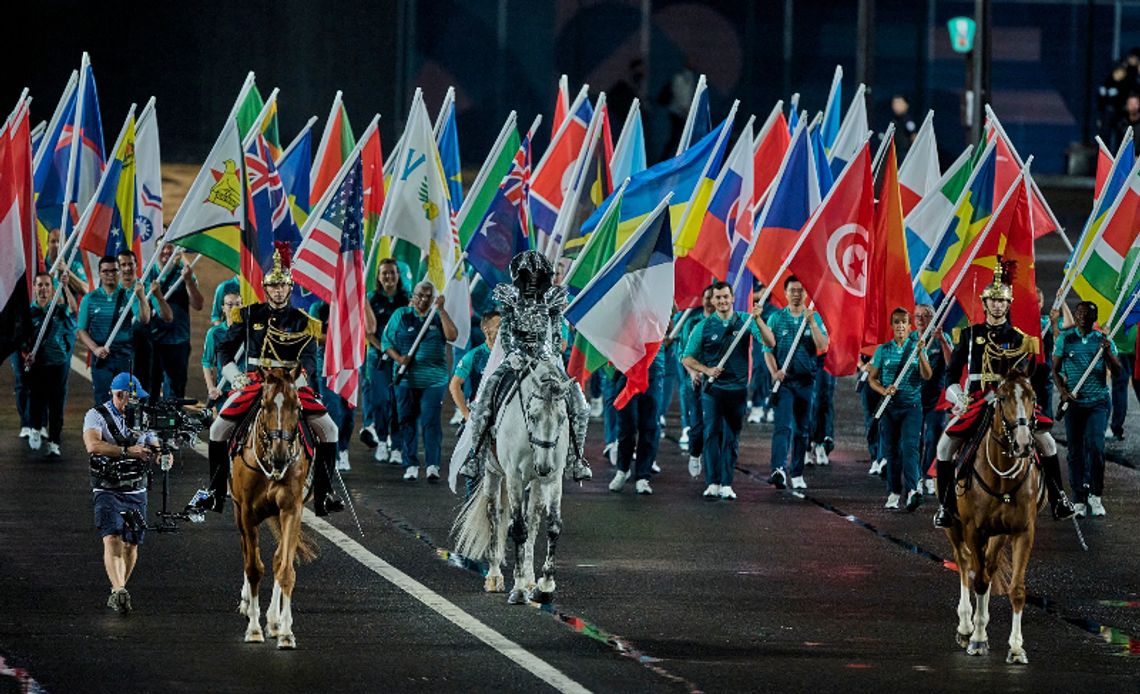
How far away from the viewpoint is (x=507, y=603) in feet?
56.9

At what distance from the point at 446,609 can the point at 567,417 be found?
163 cm

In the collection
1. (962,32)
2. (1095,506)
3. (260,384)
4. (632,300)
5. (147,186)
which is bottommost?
(1095,506)

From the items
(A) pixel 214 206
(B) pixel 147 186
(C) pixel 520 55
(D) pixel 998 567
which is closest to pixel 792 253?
(A) pixel 214 206

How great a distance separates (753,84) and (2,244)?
1094 inches

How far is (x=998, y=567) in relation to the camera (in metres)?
16.5

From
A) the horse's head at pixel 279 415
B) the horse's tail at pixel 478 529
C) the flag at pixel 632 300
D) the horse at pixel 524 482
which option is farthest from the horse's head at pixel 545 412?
the flag at pixel 632 300

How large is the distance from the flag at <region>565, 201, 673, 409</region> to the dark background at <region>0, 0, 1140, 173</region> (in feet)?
83.2

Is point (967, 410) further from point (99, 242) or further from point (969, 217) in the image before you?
point (99, 242)

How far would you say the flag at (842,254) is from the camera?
2259cm

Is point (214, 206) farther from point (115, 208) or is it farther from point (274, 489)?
point (274, 489)

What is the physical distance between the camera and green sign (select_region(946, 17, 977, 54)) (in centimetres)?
4803

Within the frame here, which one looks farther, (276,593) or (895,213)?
(895,213)

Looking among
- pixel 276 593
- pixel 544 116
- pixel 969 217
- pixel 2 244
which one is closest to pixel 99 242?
pixel 2 244

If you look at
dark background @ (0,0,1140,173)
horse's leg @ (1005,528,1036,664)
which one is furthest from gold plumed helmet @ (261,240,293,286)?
dark background @ (0,0,1140,173)
